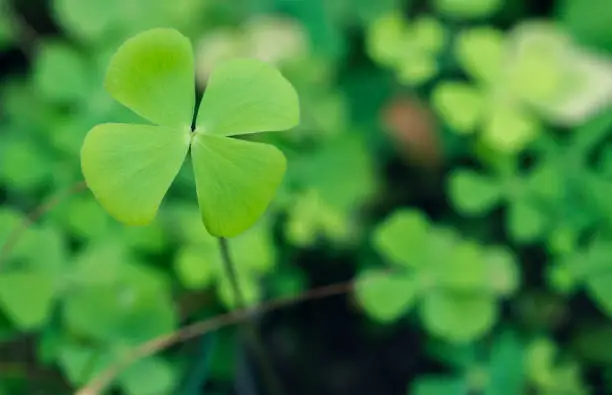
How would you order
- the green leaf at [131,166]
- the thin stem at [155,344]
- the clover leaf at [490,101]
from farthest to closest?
the clover leaf at [490,101]
the thin stem at [155,344]
the green leaf at [131,166]

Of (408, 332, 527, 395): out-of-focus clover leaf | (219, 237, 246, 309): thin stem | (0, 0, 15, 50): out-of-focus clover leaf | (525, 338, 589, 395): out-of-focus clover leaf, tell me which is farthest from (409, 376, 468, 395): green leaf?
(0, 0, 15, 50): out-of-focus clover leaf

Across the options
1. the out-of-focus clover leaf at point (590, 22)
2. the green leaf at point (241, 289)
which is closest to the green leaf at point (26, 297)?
the green leaf at point (241, 289)

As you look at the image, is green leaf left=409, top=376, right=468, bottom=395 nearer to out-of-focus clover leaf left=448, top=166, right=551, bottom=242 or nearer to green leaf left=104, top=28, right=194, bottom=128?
out-of-focus clover leaf left=448, top=166, right=551, bottom=242

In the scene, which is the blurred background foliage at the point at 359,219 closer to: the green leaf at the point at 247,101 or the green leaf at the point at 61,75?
the green leaf at the point at 61,75

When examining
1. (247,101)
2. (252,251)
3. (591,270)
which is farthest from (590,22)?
(247,101)

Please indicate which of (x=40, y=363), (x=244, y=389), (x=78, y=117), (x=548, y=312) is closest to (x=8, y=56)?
(x=78, y=117)

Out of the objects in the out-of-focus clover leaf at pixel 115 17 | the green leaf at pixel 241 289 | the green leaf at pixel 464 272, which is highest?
the out-of-focus clover leaf at pixel 115 17
